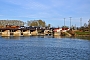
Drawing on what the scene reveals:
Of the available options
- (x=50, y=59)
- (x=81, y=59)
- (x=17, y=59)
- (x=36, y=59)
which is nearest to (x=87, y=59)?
(x=81, y=59)

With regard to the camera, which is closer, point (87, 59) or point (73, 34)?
point (87, 59)

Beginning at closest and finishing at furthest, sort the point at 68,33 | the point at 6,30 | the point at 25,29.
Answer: the point at 6,30 < the point at 68,33 < the point at 25,29

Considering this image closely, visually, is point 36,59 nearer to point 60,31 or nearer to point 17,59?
point 17,59

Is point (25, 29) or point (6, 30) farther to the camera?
point (25, 29)

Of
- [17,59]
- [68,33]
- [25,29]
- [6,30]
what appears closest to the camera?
[17,59]

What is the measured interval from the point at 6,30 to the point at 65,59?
13649 cm

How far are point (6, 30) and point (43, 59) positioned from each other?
135973 mm

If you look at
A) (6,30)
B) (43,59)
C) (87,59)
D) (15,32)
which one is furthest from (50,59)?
(15,32)

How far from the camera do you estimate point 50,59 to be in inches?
1656

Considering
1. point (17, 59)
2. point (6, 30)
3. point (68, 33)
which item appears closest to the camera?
point (17, 59)

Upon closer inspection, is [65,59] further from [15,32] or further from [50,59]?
[15,32]

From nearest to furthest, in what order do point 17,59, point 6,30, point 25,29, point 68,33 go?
point 17,59 → point 6,30 → point 68,33 → point 25,29

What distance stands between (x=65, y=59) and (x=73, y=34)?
140011 mm

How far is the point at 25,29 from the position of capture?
652 ft
